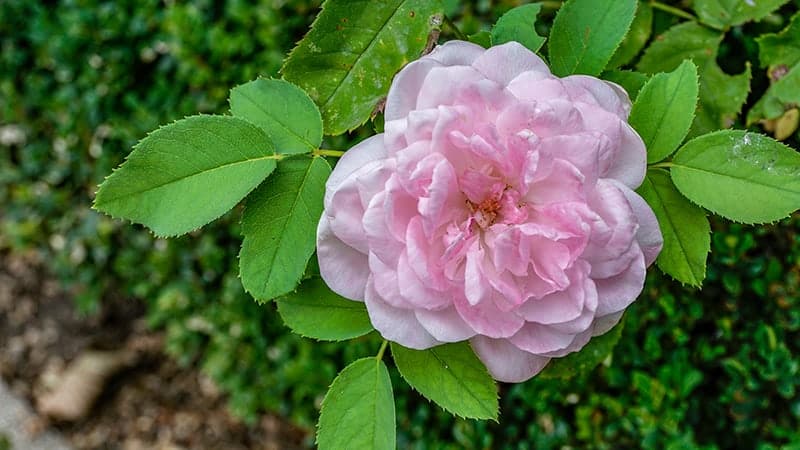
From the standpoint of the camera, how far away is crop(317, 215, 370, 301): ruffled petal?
2.44ft

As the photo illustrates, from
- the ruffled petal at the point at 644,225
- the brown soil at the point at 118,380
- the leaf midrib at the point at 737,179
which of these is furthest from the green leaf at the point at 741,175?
the brown soil at the point at 118,380

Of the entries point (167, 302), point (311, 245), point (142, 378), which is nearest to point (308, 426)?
point (167, 302)

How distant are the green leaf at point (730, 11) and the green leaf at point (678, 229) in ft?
1.22

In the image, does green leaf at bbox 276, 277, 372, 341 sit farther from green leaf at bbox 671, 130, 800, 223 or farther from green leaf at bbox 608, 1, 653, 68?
green leaf at bbox 608, 1, 653, 68

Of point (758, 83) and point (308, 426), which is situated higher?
point (758, 83)

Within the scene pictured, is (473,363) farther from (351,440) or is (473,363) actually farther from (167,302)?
(167,302)

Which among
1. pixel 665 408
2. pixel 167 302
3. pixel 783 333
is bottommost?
pixel 167 302

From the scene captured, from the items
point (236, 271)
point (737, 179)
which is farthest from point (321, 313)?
point (236, 271)

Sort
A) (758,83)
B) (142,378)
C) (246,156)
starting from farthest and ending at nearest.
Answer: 1. (142,378)
2. (758,83)
3. (246,156)

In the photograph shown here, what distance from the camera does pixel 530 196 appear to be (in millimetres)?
720

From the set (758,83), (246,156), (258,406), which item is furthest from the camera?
(258,406)

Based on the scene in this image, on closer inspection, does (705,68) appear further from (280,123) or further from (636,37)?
(280,123)

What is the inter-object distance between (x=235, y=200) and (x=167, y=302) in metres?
1.41

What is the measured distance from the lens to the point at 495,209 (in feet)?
2.37
